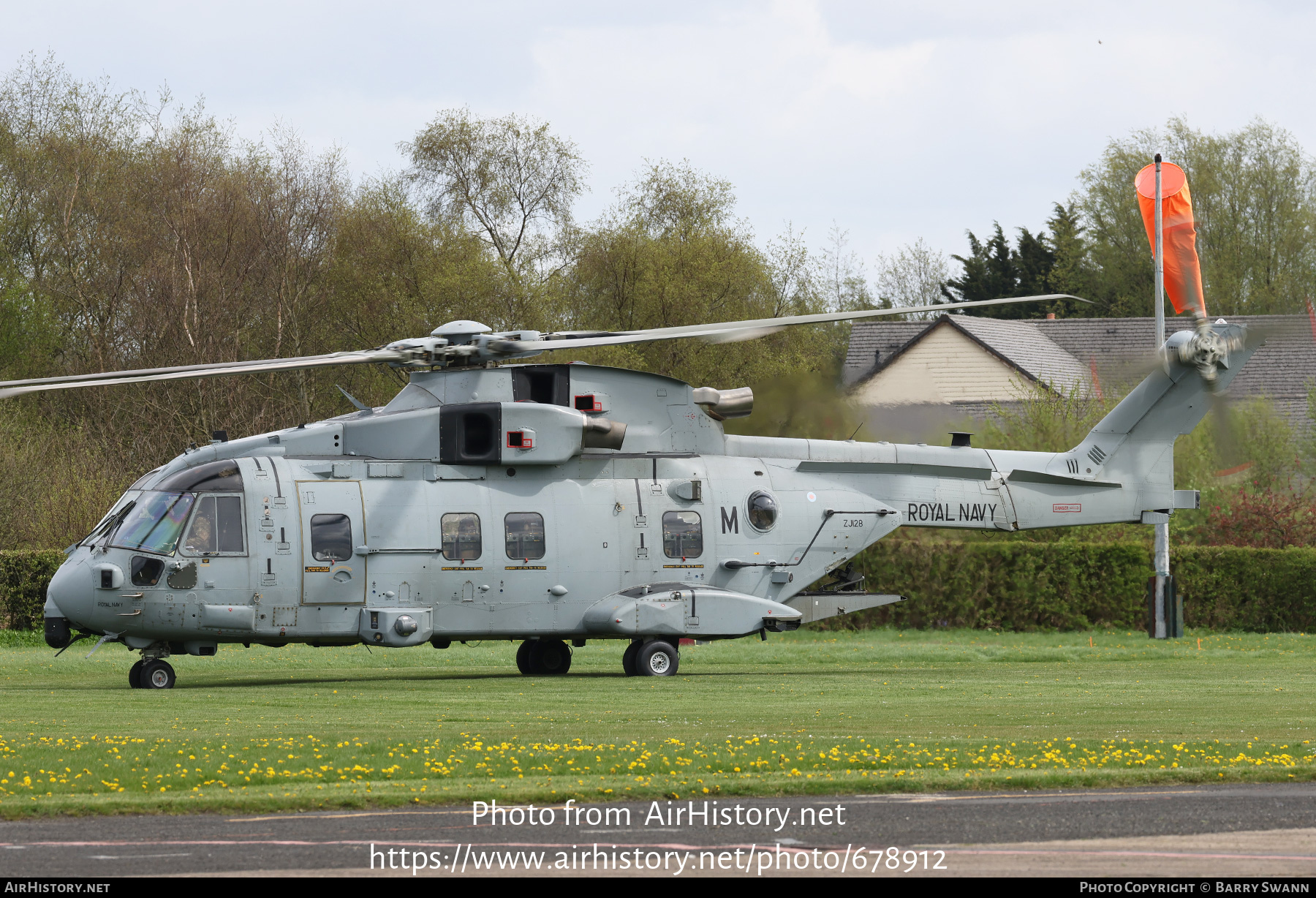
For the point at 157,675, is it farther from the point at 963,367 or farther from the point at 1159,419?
the point at 963,367

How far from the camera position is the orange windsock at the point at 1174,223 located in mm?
36719

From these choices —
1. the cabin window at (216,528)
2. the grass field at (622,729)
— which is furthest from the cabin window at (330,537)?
the grass field at (622,729)

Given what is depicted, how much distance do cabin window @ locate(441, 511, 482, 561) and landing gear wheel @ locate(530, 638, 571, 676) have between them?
3.06 meters

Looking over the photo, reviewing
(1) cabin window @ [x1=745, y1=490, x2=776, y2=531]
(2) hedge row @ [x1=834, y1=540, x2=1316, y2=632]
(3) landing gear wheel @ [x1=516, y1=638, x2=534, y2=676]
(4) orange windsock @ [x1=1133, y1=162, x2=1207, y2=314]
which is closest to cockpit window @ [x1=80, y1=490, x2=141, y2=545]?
(3) landing gear wheel @ [x1=516, y1=638, x2=534, y2=676]

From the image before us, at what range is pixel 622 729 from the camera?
16531mm

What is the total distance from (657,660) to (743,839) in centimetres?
1505

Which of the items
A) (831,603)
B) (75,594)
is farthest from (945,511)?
(75,594)

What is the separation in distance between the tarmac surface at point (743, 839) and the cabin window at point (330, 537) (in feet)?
39.7

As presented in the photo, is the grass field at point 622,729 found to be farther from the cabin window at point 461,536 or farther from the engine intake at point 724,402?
the engine intake at point 724,402

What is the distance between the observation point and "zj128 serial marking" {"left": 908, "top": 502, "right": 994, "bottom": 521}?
26.5 meters

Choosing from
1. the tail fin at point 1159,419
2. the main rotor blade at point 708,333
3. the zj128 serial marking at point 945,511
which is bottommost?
the zj128 serial marking at point 945,511

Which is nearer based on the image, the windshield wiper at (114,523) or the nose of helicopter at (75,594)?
the nose of helicopter at (75,594)
